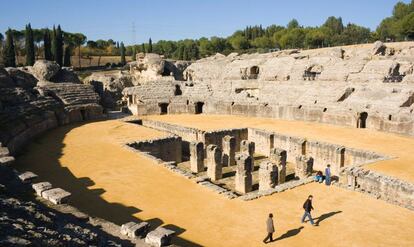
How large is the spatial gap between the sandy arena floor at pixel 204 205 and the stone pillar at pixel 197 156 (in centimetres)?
264

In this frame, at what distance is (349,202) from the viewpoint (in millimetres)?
10344

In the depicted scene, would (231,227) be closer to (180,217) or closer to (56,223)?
(180,217)

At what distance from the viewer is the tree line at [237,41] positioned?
41.1 m

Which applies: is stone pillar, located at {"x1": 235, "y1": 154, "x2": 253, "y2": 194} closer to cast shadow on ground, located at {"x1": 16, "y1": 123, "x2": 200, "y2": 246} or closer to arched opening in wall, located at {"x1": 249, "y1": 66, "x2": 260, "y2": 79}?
cast shadow on ground, located at {"x1": 16, "y1": 123, "x2": 200, "y2": 246}

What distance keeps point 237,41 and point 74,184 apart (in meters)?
57.6

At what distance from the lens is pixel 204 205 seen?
10008mm

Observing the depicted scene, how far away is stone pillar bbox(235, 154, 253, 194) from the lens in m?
13.3

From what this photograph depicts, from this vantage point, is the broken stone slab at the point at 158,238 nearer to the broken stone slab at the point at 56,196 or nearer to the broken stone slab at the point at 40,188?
the broken stone slab at the point at 56,196

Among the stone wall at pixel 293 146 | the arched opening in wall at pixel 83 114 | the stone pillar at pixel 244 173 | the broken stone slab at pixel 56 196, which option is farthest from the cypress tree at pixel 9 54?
the broken stone slab at pixel 56 196

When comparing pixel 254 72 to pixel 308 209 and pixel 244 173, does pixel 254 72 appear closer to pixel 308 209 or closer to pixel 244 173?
pixel 244 173

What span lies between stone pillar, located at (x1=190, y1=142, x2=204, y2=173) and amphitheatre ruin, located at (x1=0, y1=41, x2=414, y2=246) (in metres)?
0.06

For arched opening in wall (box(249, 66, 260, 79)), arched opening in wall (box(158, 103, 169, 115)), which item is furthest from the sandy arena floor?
arched opening in wall (box(249, 66, 260, 79))

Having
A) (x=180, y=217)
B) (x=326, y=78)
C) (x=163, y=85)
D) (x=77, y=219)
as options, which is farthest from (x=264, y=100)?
(x=77, y=219)

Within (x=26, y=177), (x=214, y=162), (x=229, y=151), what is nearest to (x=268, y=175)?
(x=214, y=162)
